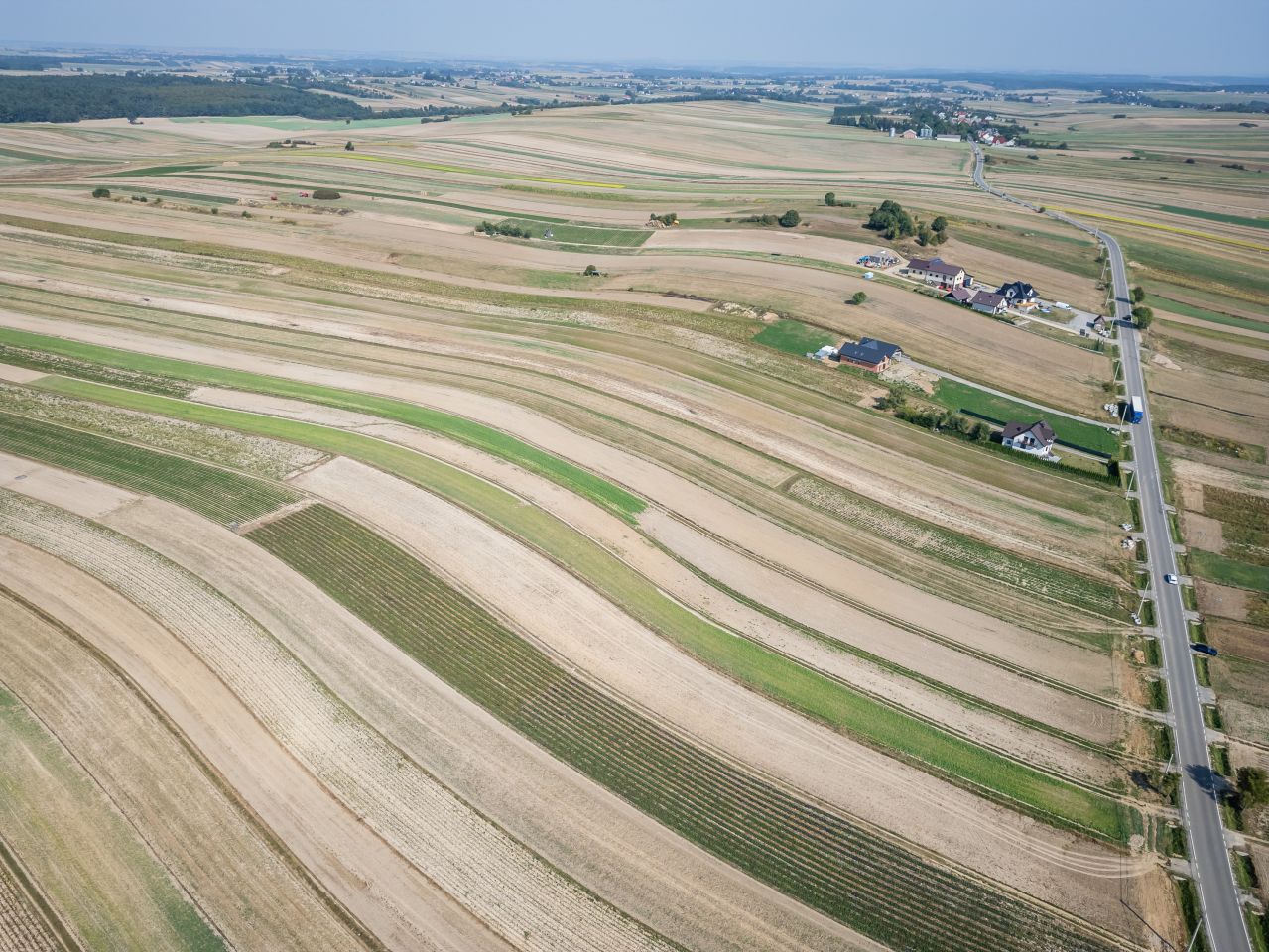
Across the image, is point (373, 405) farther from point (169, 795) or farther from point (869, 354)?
point (869, 354)

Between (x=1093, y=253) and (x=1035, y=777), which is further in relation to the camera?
(x=1093, y=253)

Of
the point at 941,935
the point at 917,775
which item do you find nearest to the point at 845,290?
the point at 917,775

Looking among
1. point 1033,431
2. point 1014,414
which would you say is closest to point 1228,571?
point 1033,431

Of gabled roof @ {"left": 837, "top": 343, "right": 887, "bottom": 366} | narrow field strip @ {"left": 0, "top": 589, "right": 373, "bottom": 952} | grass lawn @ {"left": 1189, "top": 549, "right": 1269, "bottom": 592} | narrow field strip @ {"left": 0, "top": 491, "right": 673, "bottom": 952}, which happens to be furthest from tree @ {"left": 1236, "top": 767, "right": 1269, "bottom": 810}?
gabled roof @ {"left": 837, "top": 343, "right": 887, "bottom": 366}

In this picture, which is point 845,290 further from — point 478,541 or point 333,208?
point 333,208

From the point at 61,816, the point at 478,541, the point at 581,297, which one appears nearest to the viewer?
the point at 61,816

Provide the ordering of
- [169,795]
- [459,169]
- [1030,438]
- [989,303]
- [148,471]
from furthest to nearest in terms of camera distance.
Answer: [459,169], [989,303], [1030,438], [148,471], [169,795]
